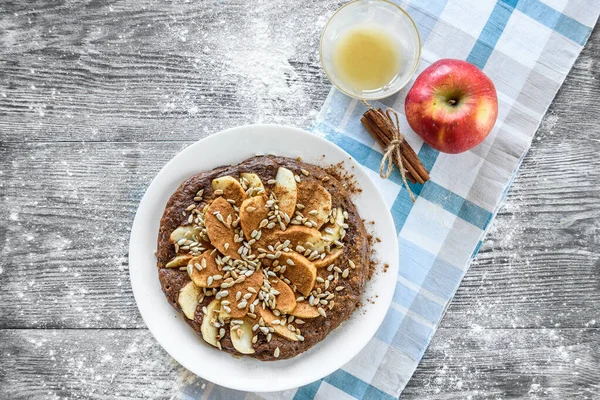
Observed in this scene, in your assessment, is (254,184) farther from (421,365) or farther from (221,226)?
(421,365)

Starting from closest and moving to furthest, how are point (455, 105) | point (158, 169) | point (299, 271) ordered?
1. point (299, 271)
2. point (455, 105)
3. point (158, 169)

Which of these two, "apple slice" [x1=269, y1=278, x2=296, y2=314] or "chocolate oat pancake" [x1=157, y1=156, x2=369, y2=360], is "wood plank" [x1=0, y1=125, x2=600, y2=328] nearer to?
"chocolate oat pancake" [x1=157, y1=156, x2=369, y2=360]

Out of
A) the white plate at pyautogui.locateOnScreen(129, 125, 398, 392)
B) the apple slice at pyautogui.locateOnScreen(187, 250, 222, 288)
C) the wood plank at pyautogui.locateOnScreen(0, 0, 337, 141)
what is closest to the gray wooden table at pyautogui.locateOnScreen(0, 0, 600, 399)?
the wood plank at pyautogui.locateOnScreen(0, 0, 337, 141)

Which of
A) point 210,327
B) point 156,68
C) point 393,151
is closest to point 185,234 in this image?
point 210,327

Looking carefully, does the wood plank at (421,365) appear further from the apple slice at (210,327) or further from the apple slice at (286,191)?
the apple slice at (286,191)

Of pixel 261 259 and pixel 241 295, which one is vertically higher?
pixel 261 259

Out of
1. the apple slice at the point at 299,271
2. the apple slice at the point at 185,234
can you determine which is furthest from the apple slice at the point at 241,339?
the apple slice at the point at 185,234
